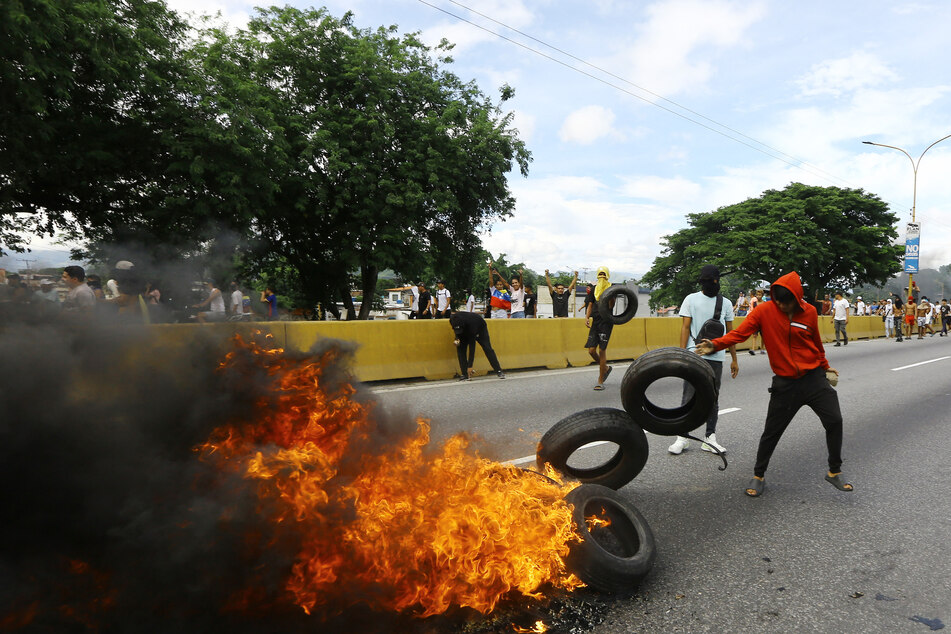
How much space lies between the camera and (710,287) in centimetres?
573

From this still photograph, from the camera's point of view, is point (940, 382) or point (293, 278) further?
point (293, 278)

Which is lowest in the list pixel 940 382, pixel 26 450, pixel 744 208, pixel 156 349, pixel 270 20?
pixel 940 382

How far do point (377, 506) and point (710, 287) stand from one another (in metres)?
4.32

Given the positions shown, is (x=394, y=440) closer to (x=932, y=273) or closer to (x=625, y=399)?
(x=625, y=399)

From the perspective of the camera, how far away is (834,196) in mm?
49125

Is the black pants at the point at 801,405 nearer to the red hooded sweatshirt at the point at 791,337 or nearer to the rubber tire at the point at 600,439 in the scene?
the red hooded sweatshirt at the point at 791,337

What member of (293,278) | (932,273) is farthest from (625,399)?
(932,273)

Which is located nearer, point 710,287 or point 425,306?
point 710,287

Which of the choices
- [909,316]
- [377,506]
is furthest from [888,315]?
[377,506]

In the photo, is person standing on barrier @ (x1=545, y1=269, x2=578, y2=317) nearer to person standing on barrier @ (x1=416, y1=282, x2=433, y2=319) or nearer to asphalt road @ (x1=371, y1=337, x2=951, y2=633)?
person standing on barrier @ (x1=416, y1=282, x2=433, y2=319)

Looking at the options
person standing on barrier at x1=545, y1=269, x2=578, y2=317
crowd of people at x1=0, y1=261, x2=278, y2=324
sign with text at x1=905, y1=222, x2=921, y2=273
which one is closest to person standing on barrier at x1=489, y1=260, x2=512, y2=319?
person standing on barrier at x1=545, y1=269, x2=578, y2=317

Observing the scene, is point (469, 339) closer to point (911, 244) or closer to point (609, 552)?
point (609, 552)

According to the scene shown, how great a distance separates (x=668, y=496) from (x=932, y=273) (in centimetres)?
24127

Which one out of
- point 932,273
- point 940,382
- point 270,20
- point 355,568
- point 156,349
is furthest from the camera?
point 932,273
